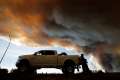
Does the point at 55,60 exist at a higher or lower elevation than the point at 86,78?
higher

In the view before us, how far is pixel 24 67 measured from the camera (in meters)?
24.7

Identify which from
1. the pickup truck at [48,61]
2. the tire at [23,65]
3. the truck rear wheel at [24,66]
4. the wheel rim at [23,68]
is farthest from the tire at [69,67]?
the wheel rim at [23,68]

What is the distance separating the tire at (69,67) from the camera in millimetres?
23953

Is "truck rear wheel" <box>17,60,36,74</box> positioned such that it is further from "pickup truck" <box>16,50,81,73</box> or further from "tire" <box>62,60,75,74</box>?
"tire" <box>62,60,75,74</box>

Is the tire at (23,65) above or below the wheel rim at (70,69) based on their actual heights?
above

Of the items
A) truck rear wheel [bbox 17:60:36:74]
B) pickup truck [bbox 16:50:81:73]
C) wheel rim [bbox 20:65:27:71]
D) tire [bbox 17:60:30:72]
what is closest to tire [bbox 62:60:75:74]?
pickup truck [bbox 16:50:81:73]

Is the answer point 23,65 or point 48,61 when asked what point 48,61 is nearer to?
point 48,61

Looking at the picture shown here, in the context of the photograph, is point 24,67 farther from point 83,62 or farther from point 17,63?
point 83,62

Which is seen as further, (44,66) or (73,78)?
(44,66)

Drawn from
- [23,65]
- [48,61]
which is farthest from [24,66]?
[48,61]

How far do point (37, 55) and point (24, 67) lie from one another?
1.61 meters

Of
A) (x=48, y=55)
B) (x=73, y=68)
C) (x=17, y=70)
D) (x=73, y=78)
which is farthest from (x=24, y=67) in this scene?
(x=73, y=78)

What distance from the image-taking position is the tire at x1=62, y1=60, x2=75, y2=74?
24.0 meters

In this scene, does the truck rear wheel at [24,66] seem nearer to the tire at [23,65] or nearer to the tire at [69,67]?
the tire at [23,65]
